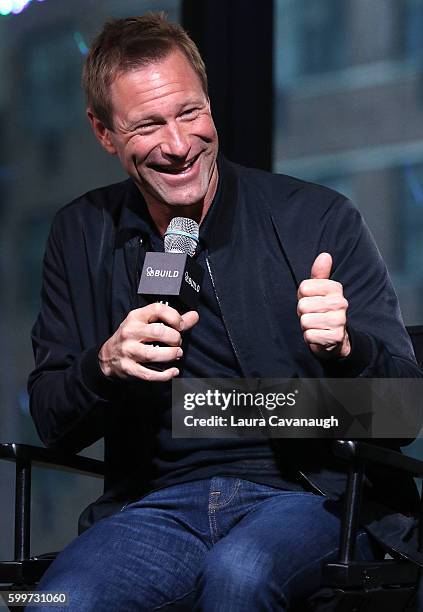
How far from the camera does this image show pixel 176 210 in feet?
6.17

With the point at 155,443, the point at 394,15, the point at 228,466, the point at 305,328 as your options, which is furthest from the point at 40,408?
the point at 394,15

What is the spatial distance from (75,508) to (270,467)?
1.19 metres

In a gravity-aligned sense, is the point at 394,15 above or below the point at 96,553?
above

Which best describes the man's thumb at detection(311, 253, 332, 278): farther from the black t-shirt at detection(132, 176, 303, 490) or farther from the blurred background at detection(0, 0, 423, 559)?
the blurred background at detection(0, 0, 423, 559)

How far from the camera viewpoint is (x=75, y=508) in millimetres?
2816

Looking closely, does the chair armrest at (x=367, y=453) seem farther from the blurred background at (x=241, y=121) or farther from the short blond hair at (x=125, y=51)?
the blurred background at (x=241, y=121)

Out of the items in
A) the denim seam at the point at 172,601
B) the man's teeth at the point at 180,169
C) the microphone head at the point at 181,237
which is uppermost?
the man's teeth at the point at 180,169

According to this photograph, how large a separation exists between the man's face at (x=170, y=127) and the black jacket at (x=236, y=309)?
9cm

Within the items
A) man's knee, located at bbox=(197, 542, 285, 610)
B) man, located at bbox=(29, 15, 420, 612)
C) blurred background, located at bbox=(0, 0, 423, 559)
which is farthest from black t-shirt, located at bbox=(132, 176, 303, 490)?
blurred background, located at bbox=(0, 0, 423, 559)

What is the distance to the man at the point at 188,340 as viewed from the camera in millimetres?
1580

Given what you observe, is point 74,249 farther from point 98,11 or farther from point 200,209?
point 98,11

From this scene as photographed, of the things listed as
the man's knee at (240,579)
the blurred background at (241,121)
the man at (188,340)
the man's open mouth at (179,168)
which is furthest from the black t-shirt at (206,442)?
the blurred background at (241,121)

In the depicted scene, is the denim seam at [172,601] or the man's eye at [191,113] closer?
the denim seam at [172,601]

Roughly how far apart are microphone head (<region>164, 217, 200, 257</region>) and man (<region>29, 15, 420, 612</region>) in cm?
11
